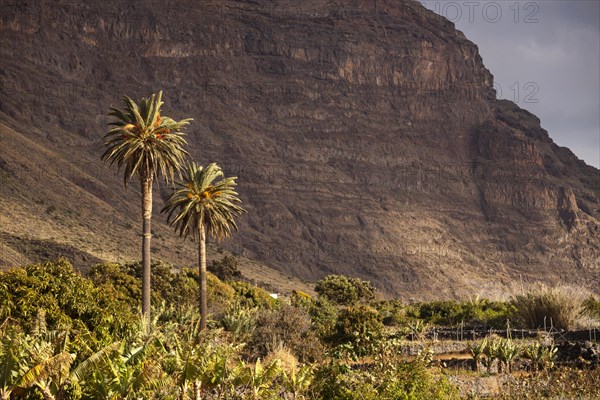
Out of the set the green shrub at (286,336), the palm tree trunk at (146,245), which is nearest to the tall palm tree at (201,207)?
the green shrub at (286,336)

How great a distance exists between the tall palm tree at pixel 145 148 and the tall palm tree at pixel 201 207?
12.8 feet

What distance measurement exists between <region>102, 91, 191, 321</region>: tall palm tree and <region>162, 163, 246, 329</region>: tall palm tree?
154 inches

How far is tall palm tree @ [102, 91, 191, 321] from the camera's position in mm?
38156

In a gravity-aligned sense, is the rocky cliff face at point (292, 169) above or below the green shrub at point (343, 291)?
above

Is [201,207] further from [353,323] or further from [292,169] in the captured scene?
[292,169]

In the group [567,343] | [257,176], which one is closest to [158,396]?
[567,343]

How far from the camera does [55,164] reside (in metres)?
124

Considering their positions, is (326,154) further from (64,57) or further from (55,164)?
(55,164)

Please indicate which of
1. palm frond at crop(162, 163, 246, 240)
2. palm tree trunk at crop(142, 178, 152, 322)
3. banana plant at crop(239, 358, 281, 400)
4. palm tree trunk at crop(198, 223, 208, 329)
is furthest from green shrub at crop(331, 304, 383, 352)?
banana plant at crop(239, 358, 281, 400)

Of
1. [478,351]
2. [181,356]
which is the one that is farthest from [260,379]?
[478,351]

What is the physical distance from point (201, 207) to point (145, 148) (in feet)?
19.3

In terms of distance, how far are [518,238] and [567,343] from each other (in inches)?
5745

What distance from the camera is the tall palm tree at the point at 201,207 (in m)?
43.2

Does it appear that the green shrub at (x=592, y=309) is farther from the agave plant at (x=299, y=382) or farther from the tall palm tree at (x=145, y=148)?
the agave plant at (x=299, y=382)
